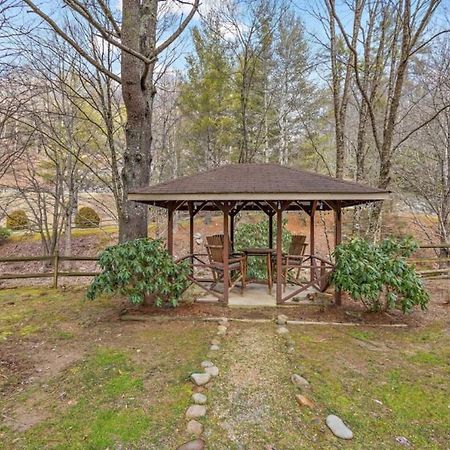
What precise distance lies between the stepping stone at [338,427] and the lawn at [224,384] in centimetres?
5

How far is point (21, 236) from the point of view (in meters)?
14.3

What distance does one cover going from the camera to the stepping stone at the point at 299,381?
3.10 meters

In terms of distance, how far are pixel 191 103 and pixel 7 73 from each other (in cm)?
740

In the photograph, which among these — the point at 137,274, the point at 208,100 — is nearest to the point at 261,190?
the point at 137,274

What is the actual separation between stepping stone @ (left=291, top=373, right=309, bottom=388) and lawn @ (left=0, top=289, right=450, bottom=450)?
2.4 inches

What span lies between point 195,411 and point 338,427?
3.70 feet

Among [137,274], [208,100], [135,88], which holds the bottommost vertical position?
[137,274]

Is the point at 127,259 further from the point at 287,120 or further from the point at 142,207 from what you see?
the point at 287,120

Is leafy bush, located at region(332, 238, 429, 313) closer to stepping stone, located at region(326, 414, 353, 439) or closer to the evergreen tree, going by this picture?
stepping stone, located at region(326, 414, 353, 439)

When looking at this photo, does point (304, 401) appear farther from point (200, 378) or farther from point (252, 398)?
point (200, 378)

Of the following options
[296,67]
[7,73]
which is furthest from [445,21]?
[7,73]

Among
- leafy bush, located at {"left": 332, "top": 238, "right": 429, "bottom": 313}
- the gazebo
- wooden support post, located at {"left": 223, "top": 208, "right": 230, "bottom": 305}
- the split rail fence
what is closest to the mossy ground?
leafy bush, located at {"left": 332, "top": 238, "right": 429, "bottom": 313}

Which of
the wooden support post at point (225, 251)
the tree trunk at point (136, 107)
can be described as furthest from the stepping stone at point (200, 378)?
the tree trunk at point (136, 107)

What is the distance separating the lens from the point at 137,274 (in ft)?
16.5
